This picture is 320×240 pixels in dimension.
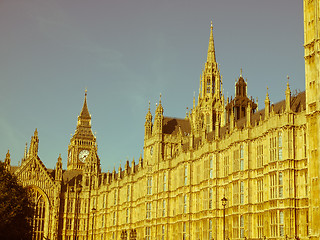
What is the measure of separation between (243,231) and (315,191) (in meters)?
14.8

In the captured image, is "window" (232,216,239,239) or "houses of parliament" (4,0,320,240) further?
"window" (232,216,239,239)

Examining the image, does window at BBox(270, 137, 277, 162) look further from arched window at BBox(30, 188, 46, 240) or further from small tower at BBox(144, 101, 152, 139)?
arched window at BBox(30, 188, 46, 240)

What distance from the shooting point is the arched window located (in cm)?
11538

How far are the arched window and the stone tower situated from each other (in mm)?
78963

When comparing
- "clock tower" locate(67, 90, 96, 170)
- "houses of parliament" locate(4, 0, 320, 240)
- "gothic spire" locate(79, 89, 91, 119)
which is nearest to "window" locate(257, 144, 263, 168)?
"houses of parliament" locate(4, 0, 320, 240)

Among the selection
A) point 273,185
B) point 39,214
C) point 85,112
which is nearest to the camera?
point 273,185

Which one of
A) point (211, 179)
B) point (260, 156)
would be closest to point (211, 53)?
point (211, 179)

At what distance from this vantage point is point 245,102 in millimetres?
79188

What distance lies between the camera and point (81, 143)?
15212 centimetres

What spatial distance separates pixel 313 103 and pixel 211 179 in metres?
22.5

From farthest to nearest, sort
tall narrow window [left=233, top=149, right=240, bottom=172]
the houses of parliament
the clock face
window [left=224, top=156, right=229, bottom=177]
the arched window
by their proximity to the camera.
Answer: the clock face
the arched window
window [left=224, top=156, right=229, bottom=177]
tall narrow window [left=233, top=149, right=240, bottom=172]
the houses of parliament

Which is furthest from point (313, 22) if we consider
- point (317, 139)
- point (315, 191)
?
point (315, 191)

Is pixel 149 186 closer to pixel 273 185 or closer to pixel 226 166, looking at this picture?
pixel 226 166

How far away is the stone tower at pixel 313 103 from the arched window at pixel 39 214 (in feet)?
259
